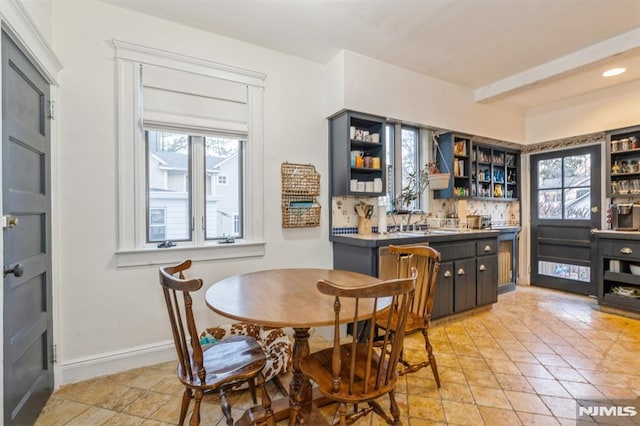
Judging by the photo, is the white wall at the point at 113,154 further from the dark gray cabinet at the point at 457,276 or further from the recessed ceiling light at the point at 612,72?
the recessed ceiling light at the point at 612,72

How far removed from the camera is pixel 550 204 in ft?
14.9

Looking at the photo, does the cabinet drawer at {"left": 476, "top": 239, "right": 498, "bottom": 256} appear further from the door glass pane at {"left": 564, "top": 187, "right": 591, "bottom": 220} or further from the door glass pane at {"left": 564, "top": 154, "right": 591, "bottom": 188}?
the door glass pane at {"left": 564, "top": 154, "right": 591, "bottom": 188}

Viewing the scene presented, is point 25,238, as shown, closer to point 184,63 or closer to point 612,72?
point 184,63

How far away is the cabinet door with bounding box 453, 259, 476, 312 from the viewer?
10.3 ft

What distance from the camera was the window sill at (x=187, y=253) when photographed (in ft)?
7.52

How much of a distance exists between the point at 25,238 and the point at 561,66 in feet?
15.5

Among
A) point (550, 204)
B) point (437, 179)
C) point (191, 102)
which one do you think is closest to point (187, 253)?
point (191, 102)

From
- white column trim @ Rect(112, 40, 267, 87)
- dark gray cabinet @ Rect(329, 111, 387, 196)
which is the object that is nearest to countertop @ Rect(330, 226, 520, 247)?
dark gray cabinet @ Rect(329, 111, 387, 196)

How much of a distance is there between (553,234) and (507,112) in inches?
76.8

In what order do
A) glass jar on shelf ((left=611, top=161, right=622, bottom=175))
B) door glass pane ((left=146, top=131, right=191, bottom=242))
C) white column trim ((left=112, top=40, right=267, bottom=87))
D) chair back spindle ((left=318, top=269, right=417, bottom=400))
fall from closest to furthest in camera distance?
chair back spindle ((left=318, top=269, right=417, bottom=400)) → white column trim ((left=112, top=40, right=267, bottom=87)) → door glass pane ((left=146, top=131, right=191, bottom=242)) → glass jar on shelf ((left=611, top=161, right=622, bottom=175))

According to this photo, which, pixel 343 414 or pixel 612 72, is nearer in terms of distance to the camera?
pixel 343 414

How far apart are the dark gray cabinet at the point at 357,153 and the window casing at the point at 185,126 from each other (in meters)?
0.78

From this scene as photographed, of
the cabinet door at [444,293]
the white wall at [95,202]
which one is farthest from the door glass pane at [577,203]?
the white wall at [95,202]

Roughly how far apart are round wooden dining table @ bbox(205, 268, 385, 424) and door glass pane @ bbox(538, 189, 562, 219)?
4.09 metres
